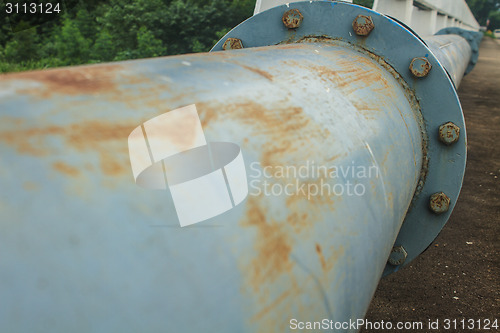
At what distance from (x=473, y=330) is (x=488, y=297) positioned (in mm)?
256

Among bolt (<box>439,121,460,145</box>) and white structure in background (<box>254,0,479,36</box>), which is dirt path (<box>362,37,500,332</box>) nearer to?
bolt (<box>439,121,460,145</box>)

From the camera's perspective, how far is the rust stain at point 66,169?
0.34 meters

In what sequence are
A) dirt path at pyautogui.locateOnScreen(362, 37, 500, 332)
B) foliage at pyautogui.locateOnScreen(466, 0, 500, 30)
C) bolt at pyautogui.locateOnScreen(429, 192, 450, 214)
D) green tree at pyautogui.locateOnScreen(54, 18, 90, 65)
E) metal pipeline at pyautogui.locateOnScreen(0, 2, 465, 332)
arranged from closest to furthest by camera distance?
metal pipeline at pyautogui.locateOnScreen(0, 2, 465, 332) < bolt at pyautogui.locateOnScreen(429, 192, 450, 214) < dirt path at pyautogui.locateOnScreen(362, 37, 500, 332) < green tree at pyautogui.locateOnScreen(54, 18, 90, 65) < foliage at pyautogui.locateOnScreen(466, 0, 500, 30)

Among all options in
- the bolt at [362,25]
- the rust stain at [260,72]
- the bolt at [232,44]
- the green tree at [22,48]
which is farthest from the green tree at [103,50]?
the rust stain at [260,72]

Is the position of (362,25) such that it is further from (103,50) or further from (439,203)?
(103,50)

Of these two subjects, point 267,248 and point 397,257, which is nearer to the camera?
point 267,248

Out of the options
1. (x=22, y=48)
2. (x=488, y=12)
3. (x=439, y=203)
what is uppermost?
(x=439, y=203)

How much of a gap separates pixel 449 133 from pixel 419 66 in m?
0.19

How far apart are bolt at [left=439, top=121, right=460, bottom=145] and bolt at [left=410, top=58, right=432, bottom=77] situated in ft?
0.50

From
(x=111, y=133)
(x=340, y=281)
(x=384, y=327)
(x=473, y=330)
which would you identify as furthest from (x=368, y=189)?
(x=473, y=330)

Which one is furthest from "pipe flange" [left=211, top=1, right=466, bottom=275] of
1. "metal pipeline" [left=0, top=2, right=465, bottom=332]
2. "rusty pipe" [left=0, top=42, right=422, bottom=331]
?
"rusty pipe" [left=0, top=42, right=422, bottom=331]

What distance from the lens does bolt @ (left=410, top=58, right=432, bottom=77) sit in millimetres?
1157

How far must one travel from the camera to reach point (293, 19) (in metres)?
1.13

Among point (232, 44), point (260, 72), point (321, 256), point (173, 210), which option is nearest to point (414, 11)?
point (232, 44)
